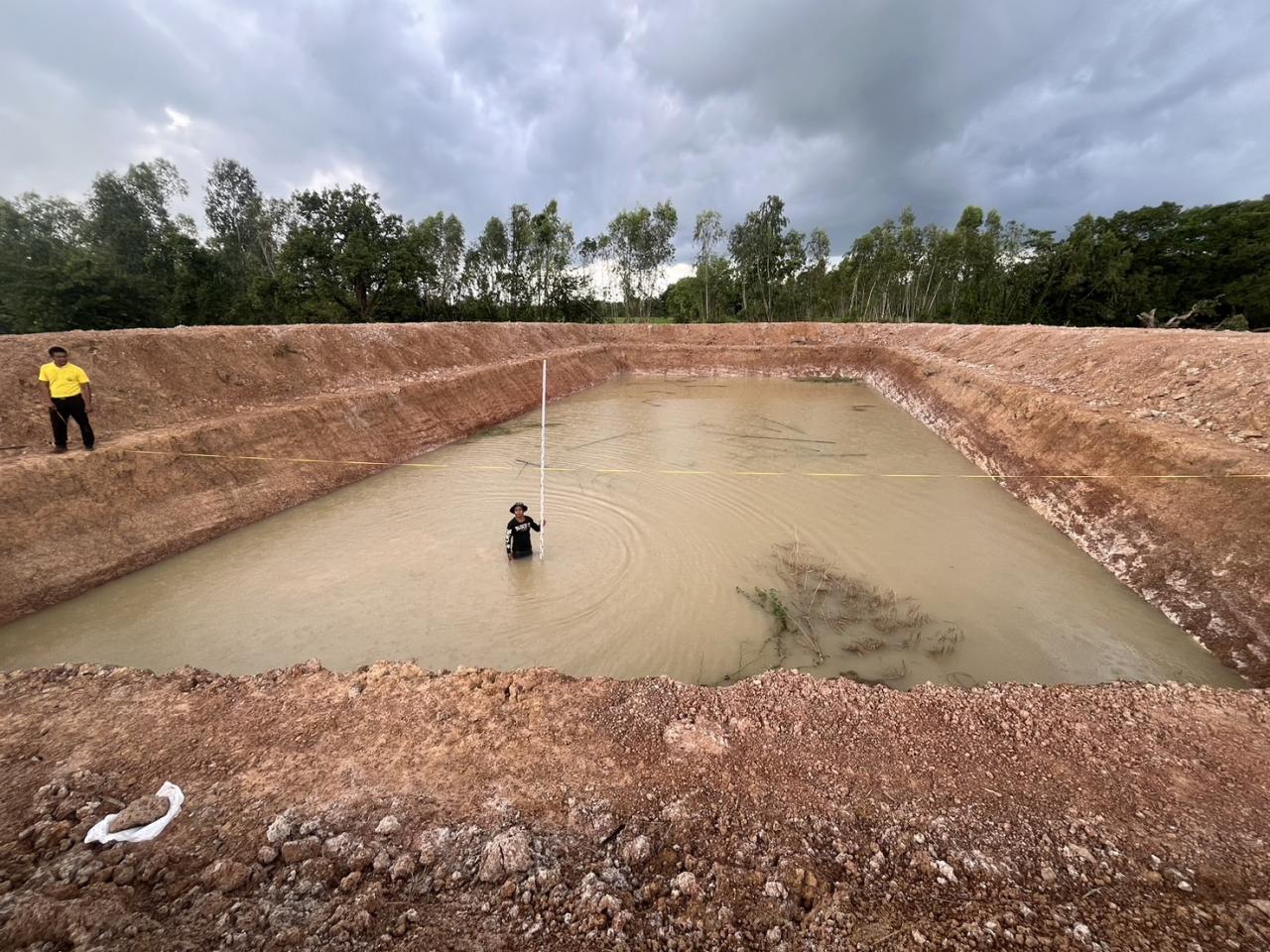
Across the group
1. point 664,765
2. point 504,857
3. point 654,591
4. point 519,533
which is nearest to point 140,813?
point 504,857

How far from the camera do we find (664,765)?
3.23 m

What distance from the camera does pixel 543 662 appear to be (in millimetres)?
4789

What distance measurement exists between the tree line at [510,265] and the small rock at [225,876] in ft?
83.7

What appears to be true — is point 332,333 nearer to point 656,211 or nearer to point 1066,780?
point 1066,780

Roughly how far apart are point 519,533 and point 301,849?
13.0ft

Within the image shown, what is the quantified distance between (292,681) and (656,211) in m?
41.4

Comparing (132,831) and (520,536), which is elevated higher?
(520,536)

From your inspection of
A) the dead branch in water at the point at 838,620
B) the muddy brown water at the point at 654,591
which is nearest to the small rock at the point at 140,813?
the muddy brown water at the point at 654,591

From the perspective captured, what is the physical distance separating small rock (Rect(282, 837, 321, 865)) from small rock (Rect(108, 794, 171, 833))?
0.85 meters

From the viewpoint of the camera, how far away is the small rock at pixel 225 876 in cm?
240

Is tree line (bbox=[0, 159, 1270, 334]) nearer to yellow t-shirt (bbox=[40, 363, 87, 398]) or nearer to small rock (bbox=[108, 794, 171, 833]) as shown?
yellow t-shirt (bbox=[40, 363, 87, 398])

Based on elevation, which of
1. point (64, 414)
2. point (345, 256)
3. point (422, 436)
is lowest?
point (422, 436)

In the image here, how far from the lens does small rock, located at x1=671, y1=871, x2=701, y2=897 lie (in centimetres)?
241

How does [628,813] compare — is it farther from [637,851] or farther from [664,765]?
[664,765]
